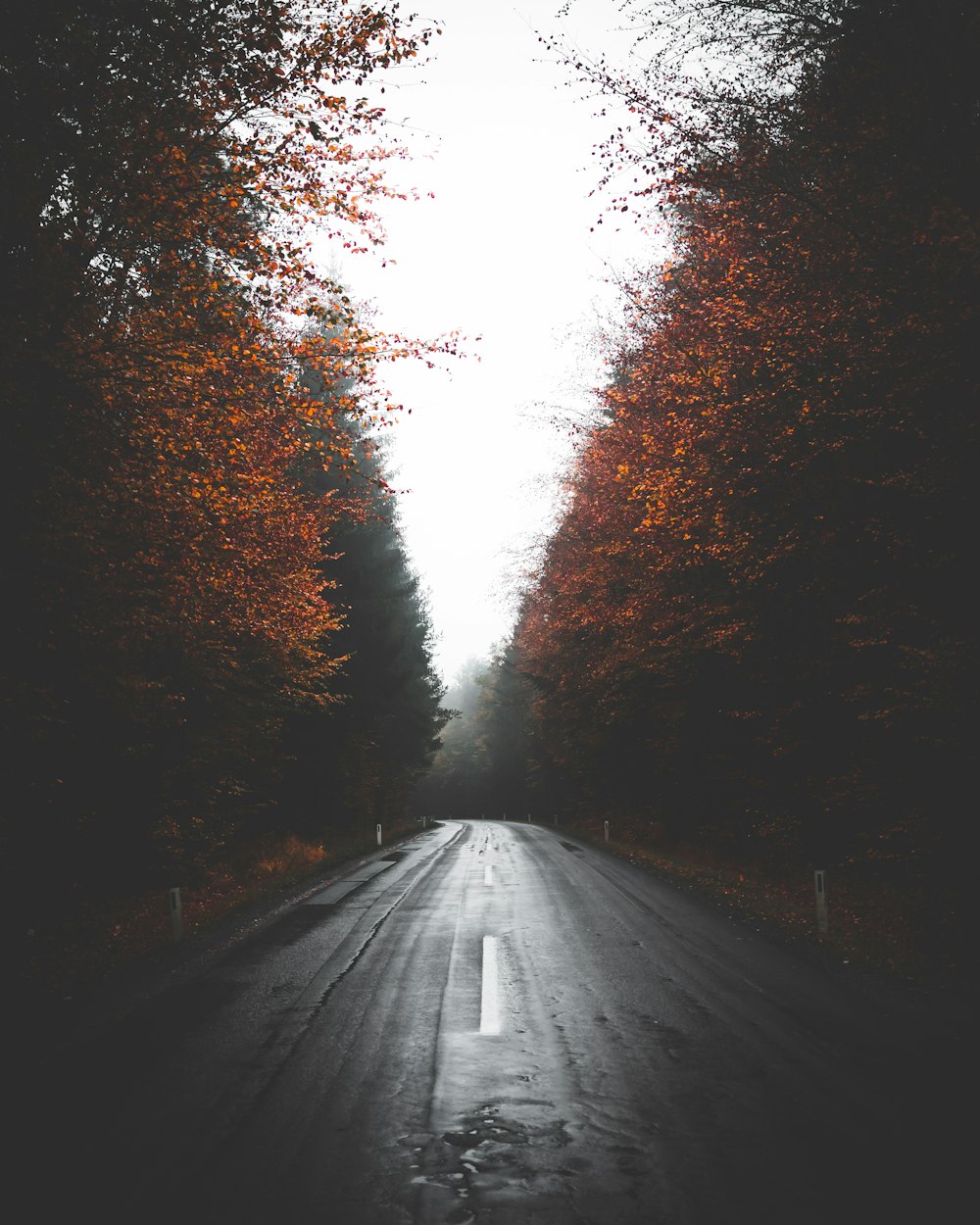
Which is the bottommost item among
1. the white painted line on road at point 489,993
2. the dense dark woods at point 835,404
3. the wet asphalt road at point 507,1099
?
the white painted line on road at point 489,993

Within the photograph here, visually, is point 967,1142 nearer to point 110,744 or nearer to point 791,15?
Answer: point 791,15

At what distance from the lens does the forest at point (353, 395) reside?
8.06 m

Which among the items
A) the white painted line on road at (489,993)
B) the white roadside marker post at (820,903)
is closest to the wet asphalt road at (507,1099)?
the white painted line on road at (489,993)

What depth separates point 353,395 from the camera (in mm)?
11773

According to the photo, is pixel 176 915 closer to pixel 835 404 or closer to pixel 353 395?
pixel 353 395

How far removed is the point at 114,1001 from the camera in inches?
278

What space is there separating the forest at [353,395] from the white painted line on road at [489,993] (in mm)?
5199

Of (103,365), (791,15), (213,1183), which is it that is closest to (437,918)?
(213,1183)

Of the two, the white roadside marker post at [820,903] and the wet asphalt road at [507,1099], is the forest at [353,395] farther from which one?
the wet asphalt road at [507,1099]

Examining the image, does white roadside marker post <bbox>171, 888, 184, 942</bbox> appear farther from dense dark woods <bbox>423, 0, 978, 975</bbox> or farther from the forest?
dense dark woods <bbox>423, 0, 978, 975</bbox>

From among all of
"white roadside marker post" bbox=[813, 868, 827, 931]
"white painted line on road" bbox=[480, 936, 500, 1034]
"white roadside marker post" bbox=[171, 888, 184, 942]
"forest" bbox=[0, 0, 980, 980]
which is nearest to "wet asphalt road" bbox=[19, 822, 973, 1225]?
"white painted line on road" bbox=[480, 936, 500, 1034]

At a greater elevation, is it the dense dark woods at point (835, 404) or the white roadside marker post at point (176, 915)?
the dense dark woods at point (835, 404)

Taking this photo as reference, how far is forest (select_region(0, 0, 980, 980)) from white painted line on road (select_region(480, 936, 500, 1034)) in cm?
520

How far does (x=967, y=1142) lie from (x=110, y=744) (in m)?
12.8
